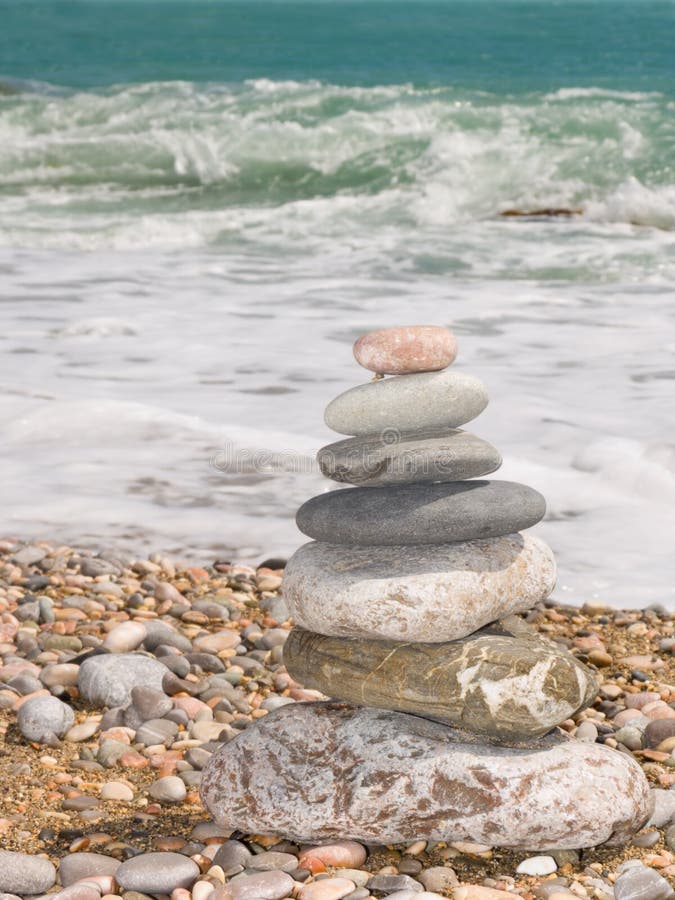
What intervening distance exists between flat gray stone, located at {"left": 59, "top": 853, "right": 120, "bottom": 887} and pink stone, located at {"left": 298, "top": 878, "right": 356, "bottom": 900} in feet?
1.51

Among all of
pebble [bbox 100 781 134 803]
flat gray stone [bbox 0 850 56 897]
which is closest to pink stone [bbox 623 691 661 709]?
pebble [bbox 100 781 134 803]

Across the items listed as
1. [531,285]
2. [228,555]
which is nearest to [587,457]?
[228,555]

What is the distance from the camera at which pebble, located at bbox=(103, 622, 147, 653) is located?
421 cm

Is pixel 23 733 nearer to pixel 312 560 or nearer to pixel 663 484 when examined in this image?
pixel 312 560

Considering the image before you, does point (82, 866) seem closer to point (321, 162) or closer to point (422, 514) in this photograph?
point (422, 514)

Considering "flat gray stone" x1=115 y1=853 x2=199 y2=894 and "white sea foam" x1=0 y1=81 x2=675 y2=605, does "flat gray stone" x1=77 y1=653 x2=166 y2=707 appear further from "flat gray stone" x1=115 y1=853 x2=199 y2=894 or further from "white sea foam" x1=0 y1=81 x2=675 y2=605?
"white sea foam" x1=0 y1=81 x2=675 y2=605

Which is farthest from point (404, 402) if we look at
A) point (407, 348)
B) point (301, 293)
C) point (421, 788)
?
point (301, 293)

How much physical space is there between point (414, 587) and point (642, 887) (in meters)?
0.89

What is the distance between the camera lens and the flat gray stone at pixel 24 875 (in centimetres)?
273

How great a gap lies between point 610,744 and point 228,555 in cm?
210

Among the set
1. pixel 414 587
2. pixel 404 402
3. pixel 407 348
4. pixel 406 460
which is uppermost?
pixel 407 348

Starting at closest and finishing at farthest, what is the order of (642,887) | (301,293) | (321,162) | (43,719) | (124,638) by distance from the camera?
(642,887)
(43,719)
(124,638)
(301,293)
(321,162)

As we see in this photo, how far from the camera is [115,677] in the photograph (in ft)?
12.5

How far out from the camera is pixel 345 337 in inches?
356
